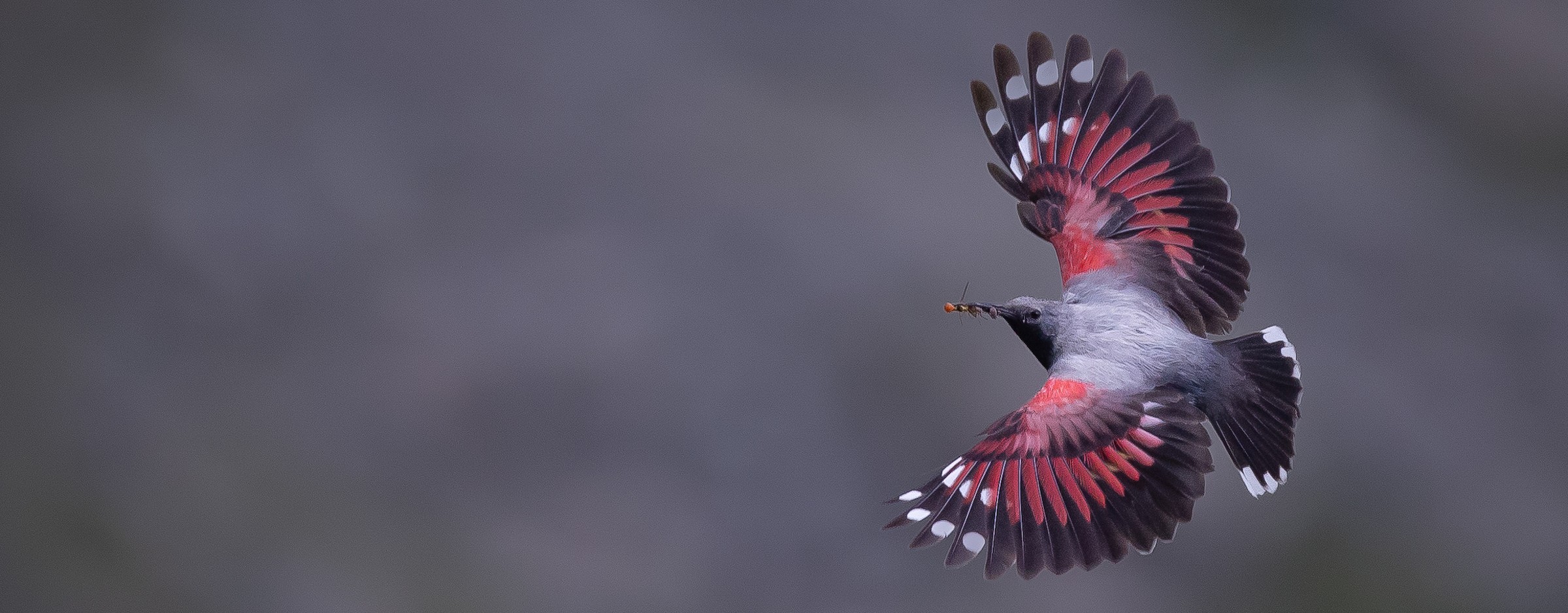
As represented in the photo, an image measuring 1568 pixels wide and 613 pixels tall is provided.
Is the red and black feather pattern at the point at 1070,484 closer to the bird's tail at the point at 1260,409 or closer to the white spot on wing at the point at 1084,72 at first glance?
the bird's tail at the point at 1260,409

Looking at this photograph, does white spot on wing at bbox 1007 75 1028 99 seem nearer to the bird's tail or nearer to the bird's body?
the bird's body

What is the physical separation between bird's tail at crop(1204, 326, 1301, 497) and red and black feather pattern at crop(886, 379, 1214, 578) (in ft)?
0.45

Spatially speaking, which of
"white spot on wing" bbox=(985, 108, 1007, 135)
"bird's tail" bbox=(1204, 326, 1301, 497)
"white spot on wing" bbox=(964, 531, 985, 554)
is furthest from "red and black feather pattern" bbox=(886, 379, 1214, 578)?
"white spot on wing" bbox=(985, 108, 1007, 135)

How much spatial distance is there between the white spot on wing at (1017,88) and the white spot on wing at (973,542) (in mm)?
530

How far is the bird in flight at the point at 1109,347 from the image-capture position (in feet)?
3.94

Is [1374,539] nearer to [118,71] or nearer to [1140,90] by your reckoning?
[1140,90]

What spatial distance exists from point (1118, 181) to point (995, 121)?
0.16 meters

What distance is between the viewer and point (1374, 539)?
2803mm

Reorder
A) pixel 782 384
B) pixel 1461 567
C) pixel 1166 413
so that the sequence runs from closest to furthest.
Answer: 1. pixel 1166 413
2. pixel 782 384
3. pixel 1461 567

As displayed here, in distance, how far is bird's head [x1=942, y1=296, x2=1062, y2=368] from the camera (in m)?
1.25

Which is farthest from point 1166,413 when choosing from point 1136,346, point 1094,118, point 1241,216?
point 1241,216

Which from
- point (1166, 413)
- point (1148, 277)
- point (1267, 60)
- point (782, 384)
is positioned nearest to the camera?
point (1166, 413)

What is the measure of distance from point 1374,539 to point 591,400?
5.89ft

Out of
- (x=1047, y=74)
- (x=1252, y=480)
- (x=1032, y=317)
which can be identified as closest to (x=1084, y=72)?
(x=1047, y=74)
